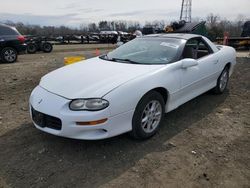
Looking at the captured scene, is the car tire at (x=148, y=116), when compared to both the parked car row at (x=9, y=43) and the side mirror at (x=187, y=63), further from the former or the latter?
the parked car row at (x=9, y=43)

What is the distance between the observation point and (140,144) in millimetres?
3717

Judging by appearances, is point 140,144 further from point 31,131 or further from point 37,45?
point 37,45

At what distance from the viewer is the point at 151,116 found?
3854 millimetres

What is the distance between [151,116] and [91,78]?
99cm

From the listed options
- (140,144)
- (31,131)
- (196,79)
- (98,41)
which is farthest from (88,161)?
(98,41)

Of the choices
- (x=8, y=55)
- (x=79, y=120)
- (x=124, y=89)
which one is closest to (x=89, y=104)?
(x=79, y=120)

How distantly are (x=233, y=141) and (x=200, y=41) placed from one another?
2.24 meters

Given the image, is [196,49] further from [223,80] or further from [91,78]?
[91,78]

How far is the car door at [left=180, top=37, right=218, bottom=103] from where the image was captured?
4418 millimetres

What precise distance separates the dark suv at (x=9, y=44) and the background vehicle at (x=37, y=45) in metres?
4.44

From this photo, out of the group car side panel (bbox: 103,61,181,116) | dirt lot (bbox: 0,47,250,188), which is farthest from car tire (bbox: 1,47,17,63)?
car side panel (bbox: 103,61,181,116)

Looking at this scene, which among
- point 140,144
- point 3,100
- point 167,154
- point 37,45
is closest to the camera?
point 167,154

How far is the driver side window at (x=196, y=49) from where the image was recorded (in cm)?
464

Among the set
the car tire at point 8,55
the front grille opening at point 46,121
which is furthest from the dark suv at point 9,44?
the front grille opening at point 46,121
